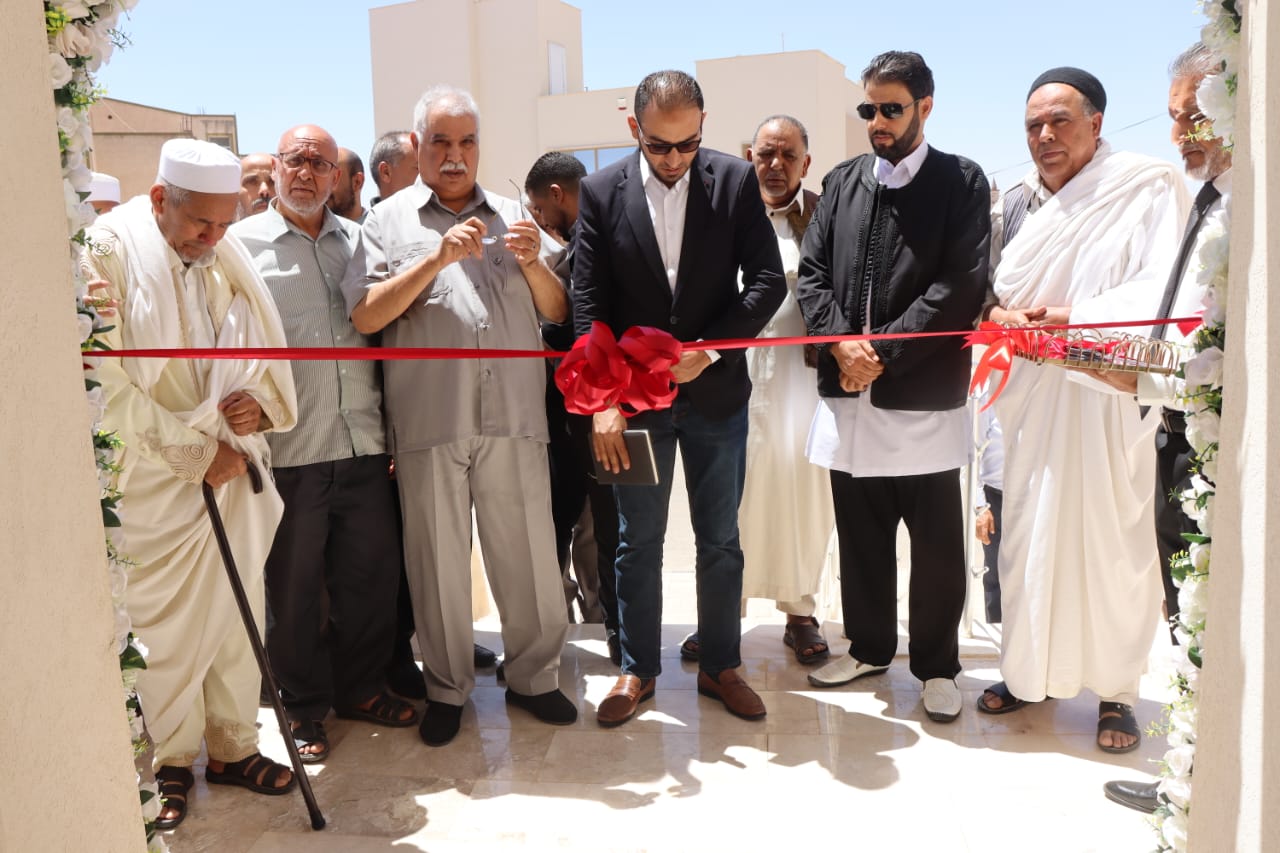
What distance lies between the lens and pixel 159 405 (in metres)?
3.44

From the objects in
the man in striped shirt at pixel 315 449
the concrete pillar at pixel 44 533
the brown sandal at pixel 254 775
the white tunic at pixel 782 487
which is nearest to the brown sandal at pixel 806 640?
the white tunic at pixel 782 487

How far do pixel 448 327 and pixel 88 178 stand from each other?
1723mm

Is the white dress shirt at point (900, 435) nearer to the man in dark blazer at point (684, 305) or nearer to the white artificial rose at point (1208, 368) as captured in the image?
the man in dark blazer at point (684, 305)

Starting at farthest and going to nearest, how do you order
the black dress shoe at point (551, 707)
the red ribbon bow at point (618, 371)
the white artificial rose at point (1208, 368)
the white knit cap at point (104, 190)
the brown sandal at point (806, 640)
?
1. the white knit cap at point (104, 190)
2. the brown sandal at point (806, 640)
3. the black dress shoe at point (551, 707)
4. the red ribbon bow at point (618, 371)
5. the white artificial rose at point (1208, 368)

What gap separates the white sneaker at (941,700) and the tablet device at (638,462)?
4.50 ft

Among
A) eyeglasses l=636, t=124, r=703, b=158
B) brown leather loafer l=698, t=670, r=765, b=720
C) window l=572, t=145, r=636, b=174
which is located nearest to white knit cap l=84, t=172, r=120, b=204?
eyeglasses l=636, t=124, r=703, b=158

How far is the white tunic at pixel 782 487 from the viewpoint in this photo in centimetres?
498

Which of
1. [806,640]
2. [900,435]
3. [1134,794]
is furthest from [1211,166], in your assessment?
[806,640]

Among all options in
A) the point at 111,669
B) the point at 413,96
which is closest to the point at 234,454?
the point at 111,669

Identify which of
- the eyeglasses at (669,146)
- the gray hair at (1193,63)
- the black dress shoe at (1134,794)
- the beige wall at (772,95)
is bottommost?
the black dress shoe at (1134,794)

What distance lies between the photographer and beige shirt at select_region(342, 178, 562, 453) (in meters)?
4.05

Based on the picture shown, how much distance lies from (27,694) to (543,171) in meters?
3.76

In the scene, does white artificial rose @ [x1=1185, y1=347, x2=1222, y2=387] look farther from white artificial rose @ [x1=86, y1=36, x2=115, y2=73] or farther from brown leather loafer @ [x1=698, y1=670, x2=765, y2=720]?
white artificial rose @ [x1=86, y1=36, x2=115, y2=73]

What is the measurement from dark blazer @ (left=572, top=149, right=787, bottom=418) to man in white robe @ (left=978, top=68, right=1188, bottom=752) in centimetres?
96
